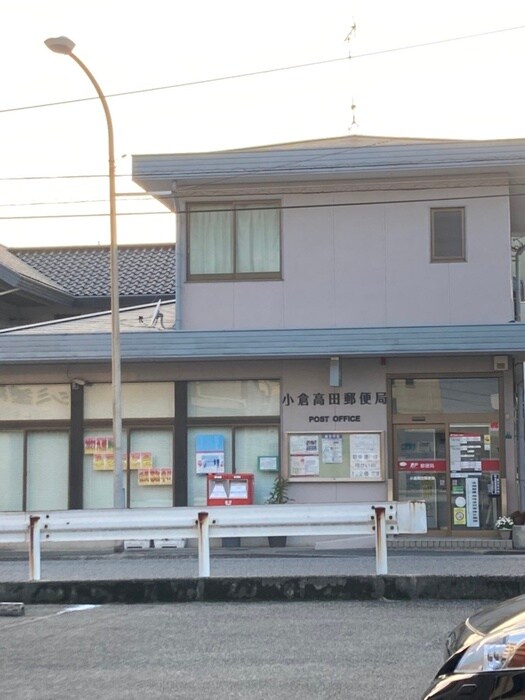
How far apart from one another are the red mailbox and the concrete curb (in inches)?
411

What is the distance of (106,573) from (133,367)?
7336 mm

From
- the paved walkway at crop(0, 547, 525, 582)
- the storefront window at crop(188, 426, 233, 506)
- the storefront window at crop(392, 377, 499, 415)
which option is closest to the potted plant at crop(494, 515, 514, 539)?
the paved walkway at crop(0, 547, 525, 582)

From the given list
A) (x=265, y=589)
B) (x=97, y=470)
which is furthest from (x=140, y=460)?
(x=265, y=589)

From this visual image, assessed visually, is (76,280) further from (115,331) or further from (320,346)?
(320,346)

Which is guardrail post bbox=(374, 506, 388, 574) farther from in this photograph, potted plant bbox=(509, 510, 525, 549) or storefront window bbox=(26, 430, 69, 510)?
storefront window bbox=(26, 430, 69, 510)

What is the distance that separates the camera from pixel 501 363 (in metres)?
21.8

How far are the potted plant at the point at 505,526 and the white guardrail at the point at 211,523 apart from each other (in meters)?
9.73

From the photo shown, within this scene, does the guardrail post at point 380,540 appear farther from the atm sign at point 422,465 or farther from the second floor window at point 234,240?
the second floor window at point 234,240

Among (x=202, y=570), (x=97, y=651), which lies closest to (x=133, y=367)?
(x=202, y=570)

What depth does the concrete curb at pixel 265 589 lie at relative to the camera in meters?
10.9

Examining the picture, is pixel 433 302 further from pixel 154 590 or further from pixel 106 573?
pixel 154 590

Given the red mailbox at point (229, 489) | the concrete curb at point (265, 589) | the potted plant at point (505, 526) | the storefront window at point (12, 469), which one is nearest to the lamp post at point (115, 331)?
the red mailbox at point (229, 489)

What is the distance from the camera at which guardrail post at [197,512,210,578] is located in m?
11.6

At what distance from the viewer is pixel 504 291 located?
21875 millimetres
